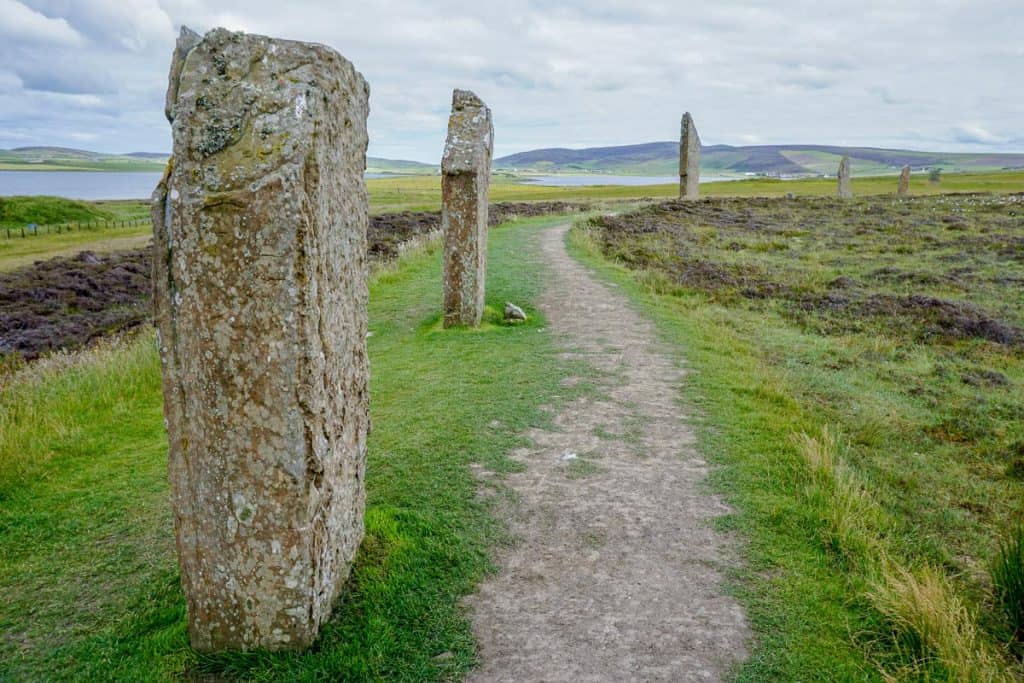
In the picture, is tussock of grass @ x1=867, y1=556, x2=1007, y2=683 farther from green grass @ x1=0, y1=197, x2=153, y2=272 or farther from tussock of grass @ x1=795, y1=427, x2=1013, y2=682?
green grass @ x1=0, y1=197, x2=153, y2=272

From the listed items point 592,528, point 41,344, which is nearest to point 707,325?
point 592,528

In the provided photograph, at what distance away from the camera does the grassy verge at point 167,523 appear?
170 inches

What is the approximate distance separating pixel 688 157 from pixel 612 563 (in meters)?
39.0

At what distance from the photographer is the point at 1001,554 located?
16.5 feet

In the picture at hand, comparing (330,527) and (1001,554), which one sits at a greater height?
(330,527)

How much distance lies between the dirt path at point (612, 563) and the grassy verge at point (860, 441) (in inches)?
12.7

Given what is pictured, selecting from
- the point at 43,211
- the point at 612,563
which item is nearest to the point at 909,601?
the point at 612,563

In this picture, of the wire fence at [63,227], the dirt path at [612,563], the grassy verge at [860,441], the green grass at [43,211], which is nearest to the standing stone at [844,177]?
the grassy verge at [860,441]

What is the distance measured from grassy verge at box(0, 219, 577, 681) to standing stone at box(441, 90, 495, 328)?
4.90 feet

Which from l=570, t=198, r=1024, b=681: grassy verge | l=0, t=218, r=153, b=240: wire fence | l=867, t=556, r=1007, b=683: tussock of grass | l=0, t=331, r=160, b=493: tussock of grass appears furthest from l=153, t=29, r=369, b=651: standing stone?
l=0, t=218, r=153, b=240: wire fence

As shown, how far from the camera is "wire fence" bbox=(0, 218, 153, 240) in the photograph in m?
45.5

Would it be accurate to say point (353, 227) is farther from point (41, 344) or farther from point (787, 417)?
point (41, 344)

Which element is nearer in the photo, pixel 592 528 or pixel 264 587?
pixel 264 587

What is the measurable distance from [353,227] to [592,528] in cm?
313
